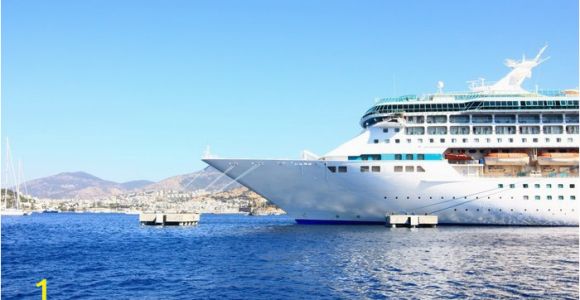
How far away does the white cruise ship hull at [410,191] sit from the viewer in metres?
38.7

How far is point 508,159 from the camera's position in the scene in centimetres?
4075

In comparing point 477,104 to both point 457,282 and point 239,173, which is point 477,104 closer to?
point 239,173

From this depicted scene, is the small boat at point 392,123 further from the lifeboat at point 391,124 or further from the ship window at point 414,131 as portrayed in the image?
the ship window at point 414,131

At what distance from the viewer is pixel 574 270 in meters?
22.2

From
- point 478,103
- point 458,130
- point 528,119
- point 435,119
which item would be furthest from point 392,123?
point 528,119

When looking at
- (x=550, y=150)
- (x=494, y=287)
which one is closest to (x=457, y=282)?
(x=494, y=287)

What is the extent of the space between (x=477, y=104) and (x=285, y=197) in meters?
16.8

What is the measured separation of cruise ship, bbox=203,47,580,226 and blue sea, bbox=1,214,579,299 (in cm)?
409

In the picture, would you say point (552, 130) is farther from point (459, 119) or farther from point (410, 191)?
point (410, 191)

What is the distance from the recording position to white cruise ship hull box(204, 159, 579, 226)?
3872 centimetres

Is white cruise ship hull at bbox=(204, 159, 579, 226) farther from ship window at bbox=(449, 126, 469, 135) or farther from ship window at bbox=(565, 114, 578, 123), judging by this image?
ship window at bbox=(565, 114, 578, 123)

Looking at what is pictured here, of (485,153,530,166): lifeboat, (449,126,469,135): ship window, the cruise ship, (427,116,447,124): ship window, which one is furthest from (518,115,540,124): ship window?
(427,116,447,124): ship window

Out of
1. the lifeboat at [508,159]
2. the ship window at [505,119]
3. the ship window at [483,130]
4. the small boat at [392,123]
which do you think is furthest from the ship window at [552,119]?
the small boat at [392,123]

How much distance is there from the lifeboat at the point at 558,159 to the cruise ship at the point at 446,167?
7cm
